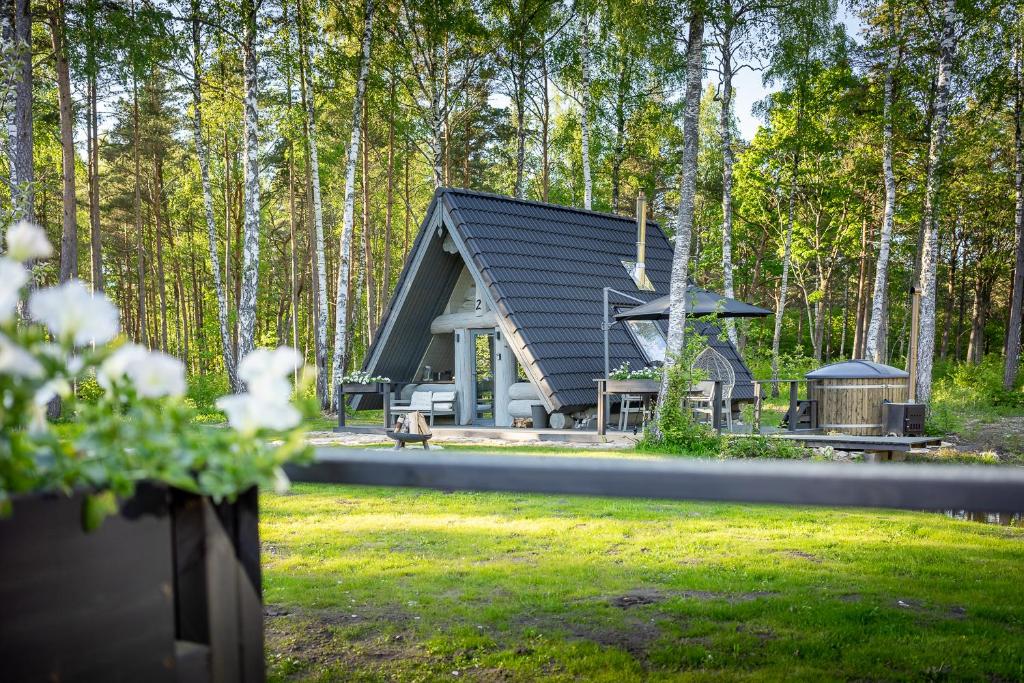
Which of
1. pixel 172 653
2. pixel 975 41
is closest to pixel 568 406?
pixel 172 653

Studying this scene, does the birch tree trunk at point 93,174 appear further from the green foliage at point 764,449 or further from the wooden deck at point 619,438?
the green foliage at point 764,449

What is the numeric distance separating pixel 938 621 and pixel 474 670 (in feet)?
7.56

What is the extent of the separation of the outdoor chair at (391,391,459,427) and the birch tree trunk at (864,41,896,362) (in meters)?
7.99

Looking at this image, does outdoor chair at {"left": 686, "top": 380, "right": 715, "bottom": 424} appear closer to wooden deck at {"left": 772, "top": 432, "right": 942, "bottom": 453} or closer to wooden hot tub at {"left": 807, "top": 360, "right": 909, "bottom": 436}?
wooden deck at {"left": 772, "top": 432, "right": 942, "bottom": 453}

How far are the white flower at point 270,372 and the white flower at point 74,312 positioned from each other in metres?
0.20

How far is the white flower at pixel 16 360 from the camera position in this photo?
3.55 feet

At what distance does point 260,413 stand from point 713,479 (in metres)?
0.77

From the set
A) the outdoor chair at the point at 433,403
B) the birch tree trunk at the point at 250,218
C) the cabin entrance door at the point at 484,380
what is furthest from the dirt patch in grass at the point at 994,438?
the birch tree trunk at the point at 250,218

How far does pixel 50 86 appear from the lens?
18.7 m

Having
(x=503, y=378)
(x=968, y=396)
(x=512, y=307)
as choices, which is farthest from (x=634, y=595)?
(x=968, y=396)

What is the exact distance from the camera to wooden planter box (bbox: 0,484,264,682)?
47.5 inches

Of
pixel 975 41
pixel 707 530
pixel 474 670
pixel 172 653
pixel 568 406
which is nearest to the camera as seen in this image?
pixel 172 653

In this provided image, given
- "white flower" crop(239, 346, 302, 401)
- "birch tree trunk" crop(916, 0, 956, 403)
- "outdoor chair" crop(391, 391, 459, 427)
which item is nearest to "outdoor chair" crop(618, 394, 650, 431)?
"outdoor chair" crop(391, 391, 459, 427)

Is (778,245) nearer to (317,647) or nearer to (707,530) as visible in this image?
(707,530)
